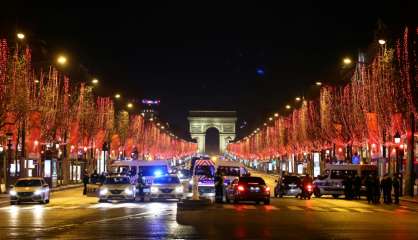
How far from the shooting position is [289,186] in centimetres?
5647

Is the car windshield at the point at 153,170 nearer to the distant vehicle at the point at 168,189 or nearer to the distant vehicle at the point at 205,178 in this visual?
the distant vehicle at the point at 205,178

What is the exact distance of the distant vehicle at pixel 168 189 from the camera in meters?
48.4

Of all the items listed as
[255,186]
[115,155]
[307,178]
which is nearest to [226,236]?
[255,186]

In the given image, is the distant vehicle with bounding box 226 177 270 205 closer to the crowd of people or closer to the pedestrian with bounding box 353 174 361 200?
the crowd of people

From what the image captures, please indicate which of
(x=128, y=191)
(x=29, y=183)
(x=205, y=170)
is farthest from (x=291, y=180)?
(x=29, y=183)

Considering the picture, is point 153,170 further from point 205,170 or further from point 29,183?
point 29,183

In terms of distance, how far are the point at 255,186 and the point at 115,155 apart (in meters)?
75.4

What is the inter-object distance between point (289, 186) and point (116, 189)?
46.8ft

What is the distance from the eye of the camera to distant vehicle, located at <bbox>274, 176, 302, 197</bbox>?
56125 mm

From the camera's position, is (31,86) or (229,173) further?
(31,86)

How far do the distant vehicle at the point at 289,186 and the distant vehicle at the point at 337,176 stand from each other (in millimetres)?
2456

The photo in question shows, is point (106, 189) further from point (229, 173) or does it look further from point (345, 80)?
point (345, 80)

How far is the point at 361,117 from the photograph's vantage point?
238ft

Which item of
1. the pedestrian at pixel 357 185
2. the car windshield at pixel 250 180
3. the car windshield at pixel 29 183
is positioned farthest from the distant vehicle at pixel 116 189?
the pedestrian at pixel 357 185
